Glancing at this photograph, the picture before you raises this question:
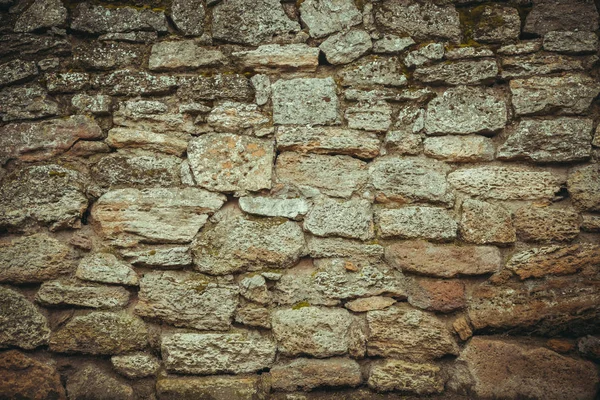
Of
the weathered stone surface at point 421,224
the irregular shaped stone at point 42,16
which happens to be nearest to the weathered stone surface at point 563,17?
the weathered stone surface at point 421,224

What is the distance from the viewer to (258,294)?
Answer: 2145 millimetres

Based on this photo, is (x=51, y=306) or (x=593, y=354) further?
(x=51, y=306)

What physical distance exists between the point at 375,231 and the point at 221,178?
836 mm

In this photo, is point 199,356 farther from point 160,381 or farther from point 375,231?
point 375,231

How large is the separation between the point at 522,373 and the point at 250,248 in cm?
146

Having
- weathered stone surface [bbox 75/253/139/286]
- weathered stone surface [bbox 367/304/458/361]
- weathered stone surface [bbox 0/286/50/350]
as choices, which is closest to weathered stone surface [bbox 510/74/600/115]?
weathered stone surface [bbox 367/304/458/361]

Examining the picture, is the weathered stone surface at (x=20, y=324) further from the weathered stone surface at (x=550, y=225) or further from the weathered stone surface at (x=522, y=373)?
the weathered stone surface at (x=550, y=225)

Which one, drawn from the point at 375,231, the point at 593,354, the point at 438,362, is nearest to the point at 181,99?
the point at 375,231

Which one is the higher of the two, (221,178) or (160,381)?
(221,178)

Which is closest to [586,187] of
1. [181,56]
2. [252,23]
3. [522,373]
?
[522,373]

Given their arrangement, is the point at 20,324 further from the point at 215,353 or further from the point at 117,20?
the point at 117,20

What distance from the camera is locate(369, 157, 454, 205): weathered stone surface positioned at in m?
2.18

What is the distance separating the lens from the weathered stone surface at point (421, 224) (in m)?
2.16

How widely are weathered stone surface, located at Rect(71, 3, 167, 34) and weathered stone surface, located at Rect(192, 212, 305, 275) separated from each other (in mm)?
1162
